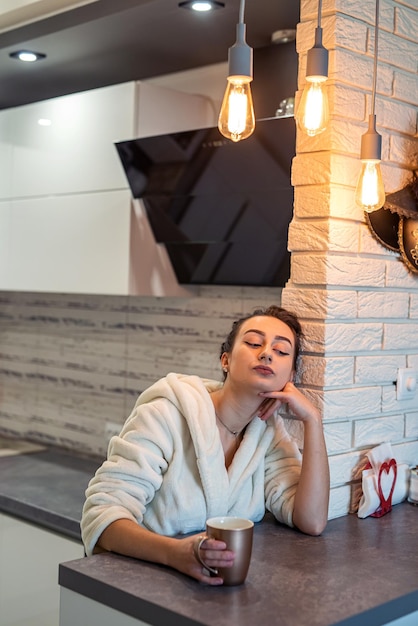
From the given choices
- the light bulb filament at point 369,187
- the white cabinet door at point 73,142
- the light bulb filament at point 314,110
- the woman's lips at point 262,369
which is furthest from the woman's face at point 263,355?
the white cabinet door at point 73,142

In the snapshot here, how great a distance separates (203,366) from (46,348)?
1.07 metres

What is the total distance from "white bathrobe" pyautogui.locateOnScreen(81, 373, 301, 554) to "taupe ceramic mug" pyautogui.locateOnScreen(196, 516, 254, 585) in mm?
280

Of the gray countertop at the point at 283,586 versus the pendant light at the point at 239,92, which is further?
the pendant light at the point at 239,92

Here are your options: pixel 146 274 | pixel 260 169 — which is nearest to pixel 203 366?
pixel 146 274

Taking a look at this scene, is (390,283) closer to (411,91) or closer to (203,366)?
(411,91)

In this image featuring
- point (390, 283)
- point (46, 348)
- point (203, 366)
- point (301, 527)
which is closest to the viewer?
point (301, 527)

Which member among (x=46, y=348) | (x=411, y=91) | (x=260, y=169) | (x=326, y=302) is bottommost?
(x=46, y=348)

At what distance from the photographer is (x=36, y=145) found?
343cm

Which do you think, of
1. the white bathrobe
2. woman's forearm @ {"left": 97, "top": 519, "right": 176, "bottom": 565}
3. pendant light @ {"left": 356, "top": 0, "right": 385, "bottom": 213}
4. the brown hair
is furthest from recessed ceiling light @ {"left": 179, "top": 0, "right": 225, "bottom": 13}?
woman's forearm @ {"left": 97, "top": 519, "right": 176, "bottom": 565}

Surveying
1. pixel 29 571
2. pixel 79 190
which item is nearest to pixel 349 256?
pixel 79 190

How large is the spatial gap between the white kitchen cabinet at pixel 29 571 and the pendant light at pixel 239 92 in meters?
1.76

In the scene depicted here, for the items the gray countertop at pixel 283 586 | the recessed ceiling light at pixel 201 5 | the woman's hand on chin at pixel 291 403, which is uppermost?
the recessed ceiling light at pixel 201 5

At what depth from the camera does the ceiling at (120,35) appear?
8.44ft

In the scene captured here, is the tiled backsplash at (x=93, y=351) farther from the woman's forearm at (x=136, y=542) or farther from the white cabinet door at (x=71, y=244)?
the woman's forearm at (x=136, y=542)
